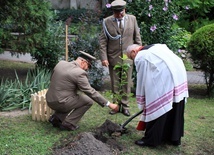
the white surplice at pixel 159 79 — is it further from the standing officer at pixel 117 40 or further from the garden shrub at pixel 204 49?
the garden shrub at pixel 204 49

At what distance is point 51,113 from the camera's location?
19.4ft

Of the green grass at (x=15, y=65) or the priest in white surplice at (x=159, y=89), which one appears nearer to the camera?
the priest in white surplice at (x=159, y=89)

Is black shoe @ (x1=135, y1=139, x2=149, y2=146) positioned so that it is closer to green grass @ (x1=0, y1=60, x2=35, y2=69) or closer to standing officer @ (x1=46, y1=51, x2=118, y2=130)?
standing officer @ (x1=46, y1=51, x2=118, y2=130)

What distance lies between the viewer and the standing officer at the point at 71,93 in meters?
5.08

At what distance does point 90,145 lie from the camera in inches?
176

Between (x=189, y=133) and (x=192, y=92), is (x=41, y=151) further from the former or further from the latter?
(x=192, y=92)

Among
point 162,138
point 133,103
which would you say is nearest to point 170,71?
point 162,138

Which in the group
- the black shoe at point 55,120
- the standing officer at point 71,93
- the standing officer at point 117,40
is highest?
the standing officer at point 117,40

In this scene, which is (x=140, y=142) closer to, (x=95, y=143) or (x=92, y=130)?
(x=95, y=143)

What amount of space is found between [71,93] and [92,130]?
0.68 m

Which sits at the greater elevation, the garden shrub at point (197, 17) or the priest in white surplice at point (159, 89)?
the garden shrub at point (197, 17)

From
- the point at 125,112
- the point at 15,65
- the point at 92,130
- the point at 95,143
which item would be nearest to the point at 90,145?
the point at 95,143

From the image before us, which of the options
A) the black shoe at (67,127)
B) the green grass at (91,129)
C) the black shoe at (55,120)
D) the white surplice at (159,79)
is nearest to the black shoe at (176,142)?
the green grass at (91,129)

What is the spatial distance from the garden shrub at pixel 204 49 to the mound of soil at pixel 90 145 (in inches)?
130
